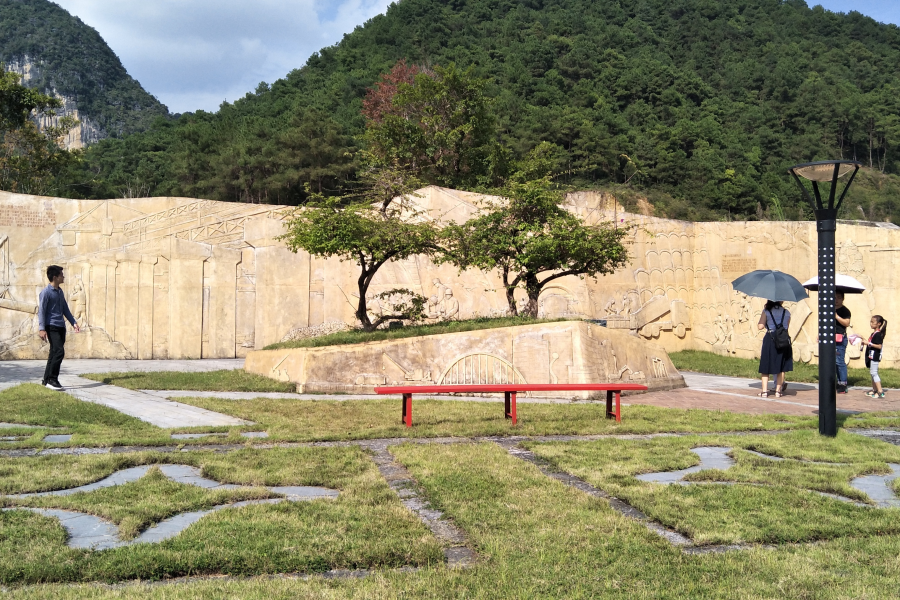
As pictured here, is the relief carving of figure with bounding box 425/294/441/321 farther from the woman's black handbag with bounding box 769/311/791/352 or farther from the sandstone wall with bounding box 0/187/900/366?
the woman's black handbag with bounding box 769/311/791/352

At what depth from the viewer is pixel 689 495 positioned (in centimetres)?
548

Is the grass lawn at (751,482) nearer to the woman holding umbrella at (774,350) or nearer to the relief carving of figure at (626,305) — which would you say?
the woman holding umbrella at (774,350)

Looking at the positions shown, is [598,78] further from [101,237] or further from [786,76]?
[101,237]

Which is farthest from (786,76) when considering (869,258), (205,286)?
(205,286)

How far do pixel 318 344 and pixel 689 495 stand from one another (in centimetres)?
868

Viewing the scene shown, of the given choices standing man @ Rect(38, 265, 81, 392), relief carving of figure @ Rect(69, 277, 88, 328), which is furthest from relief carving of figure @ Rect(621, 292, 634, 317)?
standing man @ Rect(38, 265, 81, 392)

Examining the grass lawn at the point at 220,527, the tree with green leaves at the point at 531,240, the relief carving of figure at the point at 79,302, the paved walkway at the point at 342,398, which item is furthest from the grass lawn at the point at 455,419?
the relief carving of figure at the point at 79,302

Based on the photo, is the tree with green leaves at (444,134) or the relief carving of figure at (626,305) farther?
the tree with green leaves at (444,134)

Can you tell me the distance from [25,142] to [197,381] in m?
18.8

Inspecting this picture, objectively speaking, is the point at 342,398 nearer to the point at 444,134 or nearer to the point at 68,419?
the point at 68,419

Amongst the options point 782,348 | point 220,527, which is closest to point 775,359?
point 782,348

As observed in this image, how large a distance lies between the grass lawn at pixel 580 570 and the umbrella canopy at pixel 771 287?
7418 mm

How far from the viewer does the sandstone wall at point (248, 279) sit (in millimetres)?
→ 17609

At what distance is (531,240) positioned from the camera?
1372 cm
